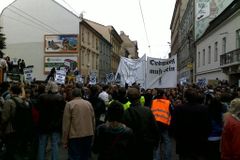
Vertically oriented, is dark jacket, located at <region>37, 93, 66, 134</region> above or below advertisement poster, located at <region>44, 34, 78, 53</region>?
below

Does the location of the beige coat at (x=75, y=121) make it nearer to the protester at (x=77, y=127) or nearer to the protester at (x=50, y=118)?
the protester at (x=77, y=127)

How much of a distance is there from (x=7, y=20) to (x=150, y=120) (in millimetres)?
39946

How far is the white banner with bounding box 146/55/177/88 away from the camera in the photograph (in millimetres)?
12352

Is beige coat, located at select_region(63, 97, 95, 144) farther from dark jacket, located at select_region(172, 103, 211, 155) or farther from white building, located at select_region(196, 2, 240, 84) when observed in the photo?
white building, located at select_region(196, 2, 240, 84)

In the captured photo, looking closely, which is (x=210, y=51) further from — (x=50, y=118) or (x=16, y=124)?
(x=16, y=124)

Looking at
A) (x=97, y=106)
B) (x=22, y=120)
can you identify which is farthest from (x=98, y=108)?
(x=22, y=120)

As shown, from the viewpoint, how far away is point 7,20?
142 ft

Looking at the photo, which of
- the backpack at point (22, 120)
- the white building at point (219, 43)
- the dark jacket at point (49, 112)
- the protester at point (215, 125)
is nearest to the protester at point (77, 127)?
the dark jacket at point (49, 112)

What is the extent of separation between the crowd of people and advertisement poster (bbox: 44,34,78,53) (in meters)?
32.0

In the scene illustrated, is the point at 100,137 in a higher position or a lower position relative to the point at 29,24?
lower

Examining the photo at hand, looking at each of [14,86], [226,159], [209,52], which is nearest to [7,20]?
[209,52]

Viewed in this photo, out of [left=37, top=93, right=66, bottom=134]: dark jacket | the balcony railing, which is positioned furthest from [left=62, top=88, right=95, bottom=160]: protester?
the balcony railing

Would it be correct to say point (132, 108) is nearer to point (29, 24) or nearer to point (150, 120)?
point (150, 120)

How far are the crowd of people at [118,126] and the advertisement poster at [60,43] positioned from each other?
105ft
